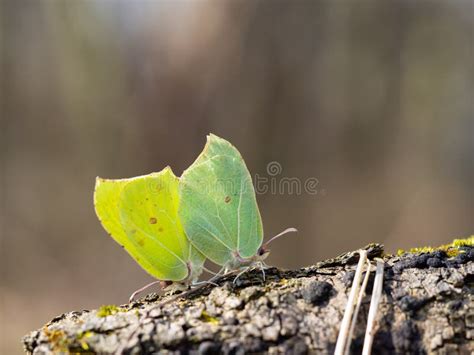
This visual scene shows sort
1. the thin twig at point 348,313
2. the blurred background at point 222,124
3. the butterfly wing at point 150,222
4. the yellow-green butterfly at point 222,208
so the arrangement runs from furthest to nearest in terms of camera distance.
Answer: the blurred background at point 222,124 → the yellow-green butterfly at point 222,208 → the butterfly wing at point 150,222 → the thin twig at point 348,313

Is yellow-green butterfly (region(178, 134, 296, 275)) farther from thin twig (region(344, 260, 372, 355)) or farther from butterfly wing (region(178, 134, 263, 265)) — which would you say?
thin twig (region(344, 260, 372, 355))

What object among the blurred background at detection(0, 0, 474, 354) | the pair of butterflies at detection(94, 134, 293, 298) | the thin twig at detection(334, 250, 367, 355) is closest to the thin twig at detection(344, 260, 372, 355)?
the thin twig at detection(334, 250, 367, 355)

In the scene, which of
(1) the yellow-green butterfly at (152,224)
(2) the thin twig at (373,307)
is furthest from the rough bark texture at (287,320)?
(1) the yellow-green butterfly at (152,224)

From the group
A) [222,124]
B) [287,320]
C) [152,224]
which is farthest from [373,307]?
[222,124]

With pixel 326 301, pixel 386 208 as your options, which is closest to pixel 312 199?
pixel 386 208

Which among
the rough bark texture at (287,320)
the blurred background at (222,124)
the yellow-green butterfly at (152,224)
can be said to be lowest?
the rough bark texture at (287,320)

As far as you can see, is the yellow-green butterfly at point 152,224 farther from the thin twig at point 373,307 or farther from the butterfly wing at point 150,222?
the thin twig at point 373,307

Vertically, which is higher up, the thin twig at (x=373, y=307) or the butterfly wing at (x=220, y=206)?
the butterfly wing at (x=220, y=206)

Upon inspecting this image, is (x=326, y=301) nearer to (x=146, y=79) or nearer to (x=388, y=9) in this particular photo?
(x=146, y=79)
